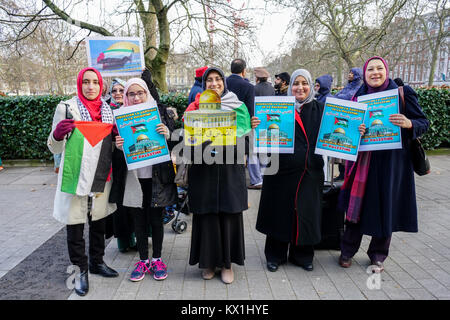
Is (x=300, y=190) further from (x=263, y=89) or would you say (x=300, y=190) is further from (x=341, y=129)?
(x=263, y=89)

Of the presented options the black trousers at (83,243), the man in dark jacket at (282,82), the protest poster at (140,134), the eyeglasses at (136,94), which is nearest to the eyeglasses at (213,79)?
the protest poster at (140,134)

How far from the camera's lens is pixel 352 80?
6598 mm

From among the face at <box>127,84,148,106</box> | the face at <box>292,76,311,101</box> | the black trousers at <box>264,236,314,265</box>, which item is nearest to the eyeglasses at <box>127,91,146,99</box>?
the face at <box>127,84,148,106</box>

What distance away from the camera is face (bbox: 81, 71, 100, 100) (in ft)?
10.2

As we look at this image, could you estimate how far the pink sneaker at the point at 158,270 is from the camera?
349 cm

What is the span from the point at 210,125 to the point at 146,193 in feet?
3.66

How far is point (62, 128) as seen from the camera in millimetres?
2922

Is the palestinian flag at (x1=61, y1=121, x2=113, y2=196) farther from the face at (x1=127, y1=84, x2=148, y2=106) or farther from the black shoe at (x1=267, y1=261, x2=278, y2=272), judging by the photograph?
the black shoe at (x1=267, y1=261, x2=278, y2=272)

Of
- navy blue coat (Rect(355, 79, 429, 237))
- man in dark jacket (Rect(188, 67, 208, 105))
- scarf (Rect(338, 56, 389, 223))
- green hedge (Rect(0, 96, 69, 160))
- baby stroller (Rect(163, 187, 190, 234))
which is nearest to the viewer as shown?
navy blue coat (Rect(355, 79, 429, 237))

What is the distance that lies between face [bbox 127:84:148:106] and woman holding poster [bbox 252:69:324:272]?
44.4 inches

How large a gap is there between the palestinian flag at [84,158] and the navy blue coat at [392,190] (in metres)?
2.73

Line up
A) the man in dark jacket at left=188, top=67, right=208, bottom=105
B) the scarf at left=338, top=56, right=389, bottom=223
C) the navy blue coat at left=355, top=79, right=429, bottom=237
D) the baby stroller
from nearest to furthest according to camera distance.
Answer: the navy blue coat at left=355, top=79, right=429, bottom=237 → the scarf at left=338, top=56, right=389, bottom=223 → the baby stroller → the man in dark jacket at left=188, top=67, right=208, bottom=105
